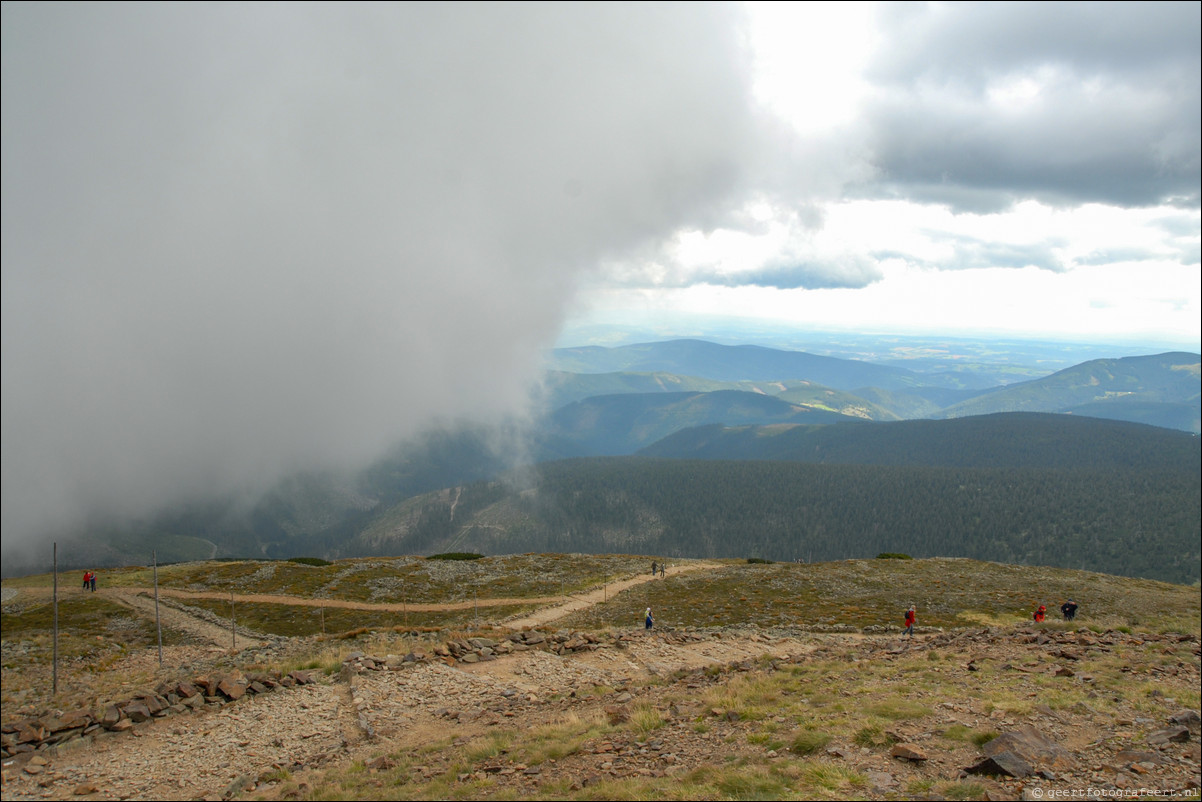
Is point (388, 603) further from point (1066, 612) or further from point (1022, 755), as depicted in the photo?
point (1066, 612)

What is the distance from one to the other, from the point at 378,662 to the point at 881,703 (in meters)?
23.5

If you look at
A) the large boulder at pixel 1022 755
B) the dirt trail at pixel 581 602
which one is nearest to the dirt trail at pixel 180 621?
the dirt trail at pixel 581 602

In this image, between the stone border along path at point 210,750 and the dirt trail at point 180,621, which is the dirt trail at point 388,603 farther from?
the stone border along path at point 210,750

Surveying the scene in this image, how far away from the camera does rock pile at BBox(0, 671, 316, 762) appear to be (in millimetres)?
21922

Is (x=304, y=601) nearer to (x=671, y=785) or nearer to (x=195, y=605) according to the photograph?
(x=195, y=605)

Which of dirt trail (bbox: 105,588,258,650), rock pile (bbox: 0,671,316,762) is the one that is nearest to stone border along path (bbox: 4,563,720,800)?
rock pile (bbox: 0,671,316,762)

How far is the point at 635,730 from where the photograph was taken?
1873 cm

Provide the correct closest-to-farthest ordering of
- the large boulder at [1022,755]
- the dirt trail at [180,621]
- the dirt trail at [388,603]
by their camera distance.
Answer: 1. the large boulder at [1022,755]
2. the dirt trail at [180,621]
3. the dirt trail at [388,603]

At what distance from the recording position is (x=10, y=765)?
66.6ft

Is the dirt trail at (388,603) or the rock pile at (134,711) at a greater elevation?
the rock pile at (134,711)

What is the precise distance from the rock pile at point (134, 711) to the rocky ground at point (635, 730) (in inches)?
18.3

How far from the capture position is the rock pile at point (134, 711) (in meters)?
21.9

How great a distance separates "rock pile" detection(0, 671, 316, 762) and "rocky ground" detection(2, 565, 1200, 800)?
1.52 feet

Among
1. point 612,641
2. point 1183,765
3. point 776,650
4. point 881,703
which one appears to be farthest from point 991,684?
point 612,641
